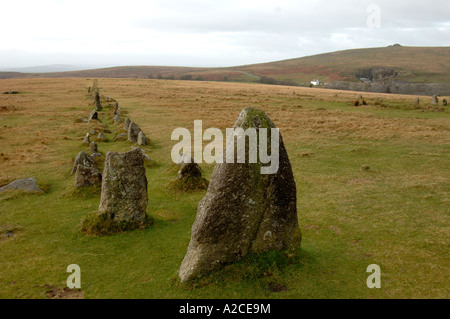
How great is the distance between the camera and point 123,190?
12.0 m

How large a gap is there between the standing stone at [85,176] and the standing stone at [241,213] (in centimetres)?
886

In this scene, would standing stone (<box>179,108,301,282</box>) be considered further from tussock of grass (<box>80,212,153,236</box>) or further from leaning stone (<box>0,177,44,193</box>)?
leaning stone (<box>0,177,44,193</box>)

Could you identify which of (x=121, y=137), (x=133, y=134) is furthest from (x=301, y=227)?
(x=121, y=137)

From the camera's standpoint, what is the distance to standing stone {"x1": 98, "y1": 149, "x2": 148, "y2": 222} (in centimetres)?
1198

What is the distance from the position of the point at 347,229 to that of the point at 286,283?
14.4ft

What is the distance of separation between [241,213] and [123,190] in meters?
5.18

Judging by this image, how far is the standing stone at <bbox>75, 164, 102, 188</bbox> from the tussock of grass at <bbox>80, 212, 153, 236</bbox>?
4040mm

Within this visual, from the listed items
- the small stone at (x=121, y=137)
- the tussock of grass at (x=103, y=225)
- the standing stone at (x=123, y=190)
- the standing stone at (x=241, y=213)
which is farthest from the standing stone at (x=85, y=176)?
the small stone at (x=121, y=137)

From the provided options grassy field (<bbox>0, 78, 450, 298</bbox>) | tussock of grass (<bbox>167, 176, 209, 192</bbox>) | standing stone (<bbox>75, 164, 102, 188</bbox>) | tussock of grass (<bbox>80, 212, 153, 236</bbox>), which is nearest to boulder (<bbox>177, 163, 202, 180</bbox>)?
tussock of grass (<bbox>167, 176, 209, 192</bbox>)

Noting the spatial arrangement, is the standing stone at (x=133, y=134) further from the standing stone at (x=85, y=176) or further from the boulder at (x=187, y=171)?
the boulder at (x=187, y=171)

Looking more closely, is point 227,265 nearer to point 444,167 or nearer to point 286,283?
point 286,283

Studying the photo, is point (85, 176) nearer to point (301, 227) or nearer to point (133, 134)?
point (301, 227)

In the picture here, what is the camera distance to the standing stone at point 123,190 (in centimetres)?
1198
